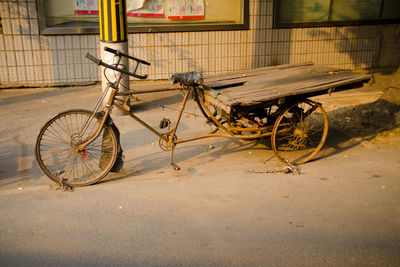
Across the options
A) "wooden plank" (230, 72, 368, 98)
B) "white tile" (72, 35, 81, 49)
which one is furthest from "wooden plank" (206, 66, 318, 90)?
"white tile" (72, 35, 81, 49)

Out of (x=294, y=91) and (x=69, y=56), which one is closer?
(x=294, y=91)

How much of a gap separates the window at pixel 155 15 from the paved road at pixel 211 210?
3.31 metres

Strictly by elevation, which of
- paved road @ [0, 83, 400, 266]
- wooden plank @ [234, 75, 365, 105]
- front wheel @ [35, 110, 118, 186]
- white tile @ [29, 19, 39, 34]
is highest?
white tile @ [29, 19, 39, 34]

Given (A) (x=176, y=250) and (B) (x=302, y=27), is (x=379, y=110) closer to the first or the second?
(B) (x=302, y=27)

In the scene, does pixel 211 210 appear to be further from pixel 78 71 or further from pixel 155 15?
pixel 155 15

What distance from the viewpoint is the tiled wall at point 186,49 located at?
8.56 meters

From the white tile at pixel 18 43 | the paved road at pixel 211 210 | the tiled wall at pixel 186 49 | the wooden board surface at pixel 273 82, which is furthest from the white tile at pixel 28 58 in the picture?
the wooden board surface at pixel 273 82

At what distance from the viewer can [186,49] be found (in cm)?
928

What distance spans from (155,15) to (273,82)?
14.3ft

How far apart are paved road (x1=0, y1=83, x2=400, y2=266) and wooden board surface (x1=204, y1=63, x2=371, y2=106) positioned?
3.02 ft

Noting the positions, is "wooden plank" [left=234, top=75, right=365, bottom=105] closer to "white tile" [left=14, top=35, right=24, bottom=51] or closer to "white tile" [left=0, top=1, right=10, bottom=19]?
"white tile" [left=14, top=35, right=24, bottom=51]

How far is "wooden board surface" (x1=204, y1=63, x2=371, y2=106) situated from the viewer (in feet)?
16.3

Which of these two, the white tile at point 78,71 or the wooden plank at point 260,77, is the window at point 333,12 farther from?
the white tile at point 78,71

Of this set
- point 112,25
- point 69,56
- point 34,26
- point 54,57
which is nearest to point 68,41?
point 69,56
